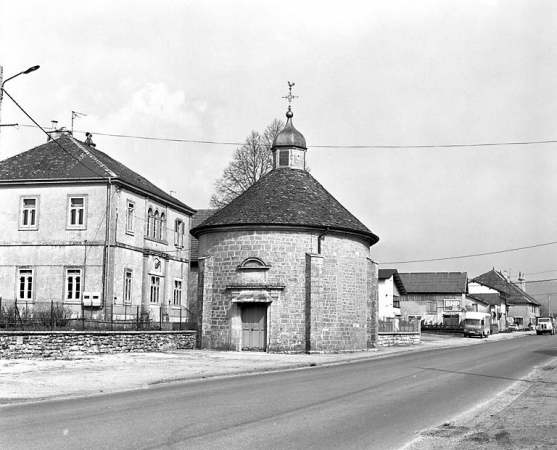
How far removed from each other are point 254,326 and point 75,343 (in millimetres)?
9022

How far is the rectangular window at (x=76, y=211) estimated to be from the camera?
37344 mm

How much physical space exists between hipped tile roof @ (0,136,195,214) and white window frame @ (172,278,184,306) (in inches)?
256

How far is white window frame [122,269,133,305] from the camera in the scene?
37.8 meters

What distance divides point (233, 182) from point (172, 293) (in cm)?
1050

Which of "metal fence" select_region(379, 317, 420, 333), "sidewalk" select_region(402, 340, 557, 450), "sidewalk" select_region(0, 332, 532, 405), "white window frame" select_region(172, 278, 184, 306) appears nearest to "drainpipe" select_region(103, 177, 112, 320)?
"sidewalk" select_region(0, 332, 532, 405)

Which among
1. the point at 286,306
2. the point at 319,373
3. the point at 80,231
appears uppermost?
the point at 80,231

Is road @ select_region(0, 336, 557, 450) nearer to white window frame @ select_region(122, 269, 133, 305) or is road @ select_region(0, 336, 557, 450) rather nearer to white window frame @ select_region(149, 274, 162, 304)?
white window frame @ select_region(122, 269, 133, 305)

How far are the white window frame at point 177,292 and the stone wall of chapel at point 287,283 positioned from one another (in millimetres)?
11205

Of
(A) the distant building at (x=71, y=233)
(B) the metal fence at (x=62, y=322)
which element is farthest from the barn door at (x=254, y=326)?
(A) the distant building at (x=71, y=233)

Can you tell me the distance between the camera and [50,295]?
121 ft

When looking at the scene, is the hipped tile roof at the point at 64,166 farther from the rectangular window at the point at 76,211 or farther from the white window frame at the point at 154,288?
the white window frame at the point at 154,288

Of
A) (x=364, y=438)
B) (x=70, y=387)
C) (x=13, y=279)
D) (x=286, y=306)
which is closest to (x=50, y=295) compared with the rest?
(x=13, y=279)

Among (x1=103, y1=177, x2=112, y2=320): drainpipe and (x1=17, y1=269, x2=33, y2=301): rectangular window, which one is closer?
(x1=103, y1=177, x2=112, y2=320): drainpipe

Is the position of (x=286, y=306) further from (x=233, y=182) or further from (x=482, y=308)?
(x=482, y=308)
